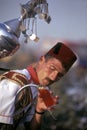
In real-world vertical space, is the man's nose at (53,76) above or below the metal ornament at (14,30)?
below

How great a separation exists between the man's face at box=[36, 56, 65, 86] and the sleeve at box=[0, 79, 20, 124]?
0.16m

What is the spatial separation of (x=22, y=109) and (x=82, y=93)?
5638 millimetres

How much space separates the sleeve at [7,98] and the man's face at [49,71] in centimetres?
16

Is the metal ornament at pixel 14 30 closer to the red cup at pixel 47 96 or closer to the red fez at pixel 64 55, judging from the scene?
the red fez at pixel 64 55

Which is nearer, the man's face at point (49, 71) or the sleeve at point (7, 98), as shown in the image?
the sleeve at point (7, 98)

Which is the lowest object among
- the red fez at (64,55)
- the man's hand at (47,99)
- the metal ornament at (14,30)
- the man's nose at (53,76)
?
the man's hand at (47,99)

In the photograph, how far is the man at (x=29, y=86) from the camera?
2201mm

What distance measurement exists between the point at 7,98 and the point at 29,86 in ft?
0.37

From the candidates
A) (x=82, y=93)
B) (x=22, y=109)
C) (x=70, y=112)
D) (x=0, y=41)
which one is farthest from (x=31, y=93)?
(x=82, y=93)

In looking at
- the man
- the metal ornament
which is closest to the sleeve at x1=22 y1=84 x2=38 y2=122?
the man

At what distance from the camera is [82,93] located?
26.0 feet

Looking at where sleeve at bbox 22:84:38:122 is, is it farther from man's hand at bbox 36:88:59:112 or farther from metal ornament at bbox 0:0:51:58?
metal ornament at bbox 0:0:51:58

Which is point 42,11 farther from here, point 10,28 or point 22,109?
point 22,109

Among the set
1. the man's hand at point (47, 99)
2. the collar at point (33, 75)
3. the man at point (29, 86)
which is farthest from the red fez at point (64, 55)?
the man's hand at point (47, 99)
